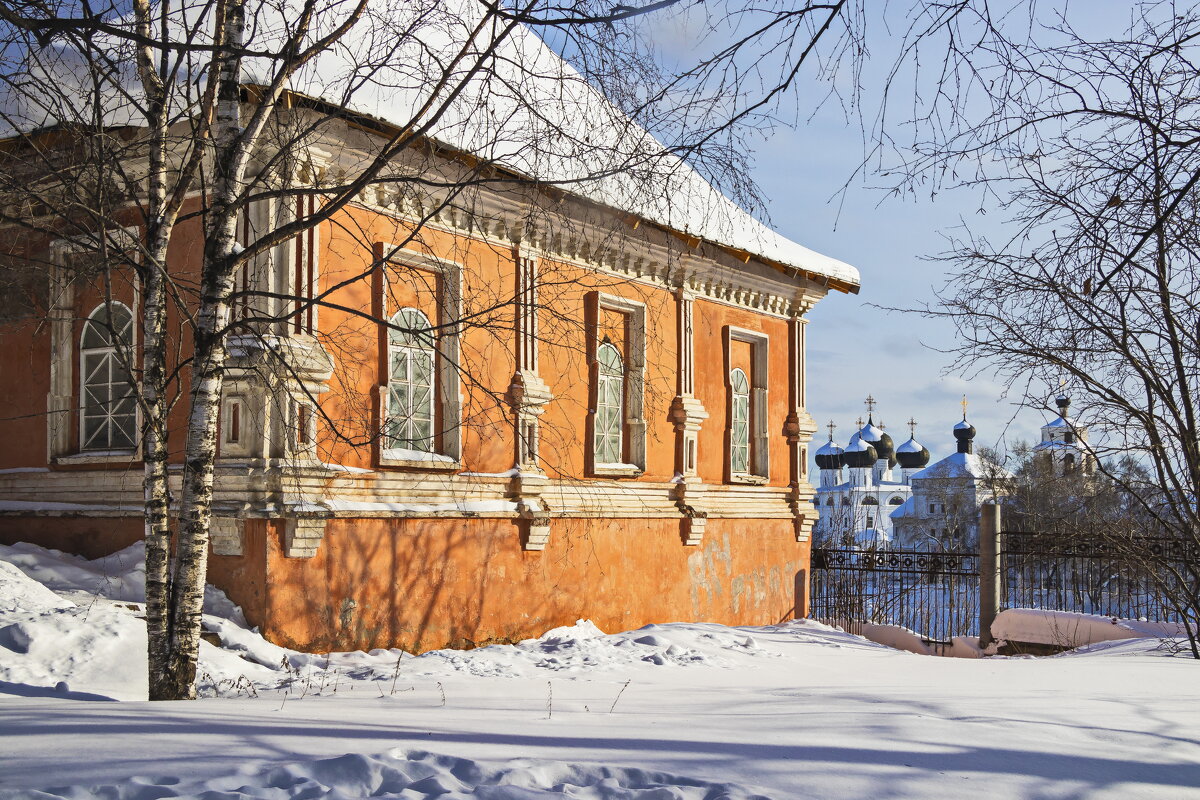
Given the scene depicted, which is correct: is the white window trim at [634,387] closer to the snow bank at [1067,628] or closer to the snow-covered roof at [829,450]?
the snow bank at [1067,628]

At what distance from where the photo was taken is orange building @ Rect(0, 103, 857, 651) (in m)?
8.68

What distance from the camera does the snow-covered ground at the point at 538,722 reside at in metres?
3.70

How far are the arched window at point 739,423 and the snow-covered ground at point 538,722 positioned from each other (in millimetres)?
5213

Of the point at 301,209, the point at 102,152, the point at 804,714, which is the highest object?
the point at 301,209

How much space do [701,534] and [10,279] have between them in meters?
8.07

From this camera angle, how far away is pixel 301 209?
8.73m

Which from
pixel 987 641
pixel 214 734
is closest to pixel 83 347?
pixel 214 734

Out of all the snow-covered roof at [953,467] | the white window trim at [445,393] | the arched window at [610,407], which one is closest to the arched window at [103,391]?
the white window trim at [445,393]

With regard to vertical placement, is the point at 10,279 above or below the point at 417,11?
below

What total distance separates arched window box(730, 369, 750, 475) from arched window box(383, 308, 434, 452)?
17.6ft

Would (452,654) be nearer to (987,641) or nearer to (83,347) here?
(83,347)

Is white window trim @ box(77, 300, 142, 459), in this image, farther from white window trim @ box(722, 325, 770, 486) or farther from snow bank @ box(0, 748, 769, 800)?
white window trim @ box(722, 325, 770, 486)

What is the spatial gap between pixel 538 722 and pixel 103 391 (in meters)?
6.53

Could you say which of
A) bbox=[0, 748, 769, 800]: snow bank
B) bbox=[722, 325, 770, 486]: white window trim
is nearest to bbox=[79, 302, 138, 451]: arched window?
bbox=[0, 748, 769, 800]: snow bank
